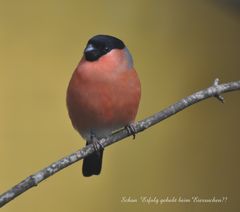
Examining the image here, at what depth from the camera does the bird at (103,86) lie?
2045 millimetres

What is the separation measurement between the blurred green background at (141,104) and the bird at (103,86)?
42.9 inches

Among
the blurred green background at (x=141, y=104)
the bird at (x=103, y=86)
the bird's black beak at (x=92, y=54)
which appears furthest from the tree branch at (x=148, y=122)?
the blurred green background at (x=141, y=104)

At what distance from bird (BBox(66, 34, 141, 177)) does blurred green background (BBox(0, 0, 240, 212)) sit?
1.09 m

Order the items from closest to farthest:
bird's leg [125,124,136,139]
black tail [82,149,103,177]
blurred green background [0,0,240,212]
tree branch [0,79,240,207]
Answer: tree branch [0,79,240,207] < bird's leg [125,124,136,139] < black tail [82,149,103,177] < blurred green background [0,0,240,212]

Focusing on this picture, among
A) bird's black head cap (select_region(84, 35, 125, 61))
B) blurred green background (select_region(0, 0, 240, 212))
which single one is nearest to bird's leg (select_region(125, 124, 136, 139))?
bird's black head cap (select_region(84, 35, 125, 61))

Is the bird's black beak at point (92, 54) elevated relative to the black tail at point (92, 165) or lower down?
elevated

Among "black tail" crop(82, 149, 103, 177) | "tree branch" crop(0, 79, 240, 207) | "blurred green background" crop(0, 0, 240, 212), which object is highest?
"blurred green background" crop(0, 0, 240, 212)

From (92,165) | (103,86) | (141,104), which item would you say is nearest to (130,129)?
(103,86)

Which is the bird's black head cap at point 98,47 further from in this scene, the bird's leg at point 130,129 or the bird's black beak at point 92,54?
the bird's leg at point 130,129

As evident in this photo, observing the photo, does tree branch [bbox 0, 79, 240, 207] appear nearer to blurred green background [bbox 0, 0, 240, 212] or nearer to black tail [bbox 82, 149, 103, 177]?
black tail [bbox 82, 149, 103, 177]

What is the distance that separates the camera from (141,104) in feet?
11.4

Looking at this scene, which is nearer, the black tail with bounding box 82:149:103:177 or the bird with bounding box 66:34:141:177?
the bird with bounding box 66:34:141:177

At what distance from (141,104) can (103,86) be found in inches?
57.5

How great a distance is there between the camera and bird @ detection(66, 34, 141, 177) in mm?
2045
